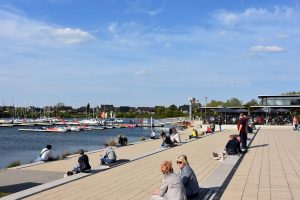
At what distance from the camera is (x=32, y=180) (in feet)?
47.0

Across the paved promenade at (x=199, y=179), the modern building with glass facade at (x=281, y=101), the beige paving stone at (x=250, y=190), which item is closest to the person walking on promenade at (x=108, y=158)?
→ the paved promenade at (x=199, y=179)

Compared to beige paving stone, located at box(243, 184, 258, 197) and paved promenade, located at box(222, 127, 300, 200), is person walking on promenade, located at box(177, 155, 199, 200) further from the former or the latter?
beige paving stone, located at box(243, 184, 258, 197)

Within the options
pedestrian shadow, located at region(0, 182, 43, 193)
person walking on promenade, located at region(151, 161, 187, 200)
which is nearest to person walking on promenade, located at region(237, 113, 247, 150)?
pedestrian shadow, located at region(0, 182, 43, 193)

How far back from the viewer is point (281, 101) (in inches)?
2965

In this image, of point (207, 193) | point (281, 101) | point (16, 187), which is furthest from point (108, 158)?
point (281, 101)

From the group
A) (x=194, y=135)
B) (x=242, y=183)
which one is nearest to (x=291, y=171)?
(x=242, y=183)

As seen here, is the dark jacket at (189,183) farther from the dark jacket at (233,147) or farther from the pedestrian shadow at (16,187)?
the dark jacket at (233,147)

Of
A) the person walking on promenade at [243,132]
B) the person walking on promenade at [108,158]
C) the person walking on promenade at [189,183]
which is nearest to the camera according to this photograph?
the person walking on promenade at [189,183]

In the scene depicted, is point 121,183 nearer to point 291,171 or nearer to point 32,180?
point 32,180

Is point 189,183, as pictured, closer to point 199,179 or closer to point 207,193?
point 207,193

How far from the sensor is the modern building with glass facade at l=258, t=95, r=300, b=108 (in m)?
73.4

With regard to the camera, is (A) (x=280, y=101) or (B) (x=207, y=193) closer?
(B) (x=207, y=193)

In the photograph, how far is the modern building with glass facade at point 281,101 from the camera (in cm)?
7344

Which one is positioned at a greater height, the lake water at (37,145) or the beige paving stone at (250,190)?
the beige paving stone at (250,190)
